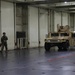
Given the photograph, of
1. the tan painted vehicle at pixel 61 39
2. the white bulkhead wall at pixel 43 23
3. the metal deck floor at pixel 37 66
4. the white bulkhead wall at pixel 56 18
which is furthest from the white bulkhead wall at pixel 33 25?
the metal deck floor at pixel 37 66

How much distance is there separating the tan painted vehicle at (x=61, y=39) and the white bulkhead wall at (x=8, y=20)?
13.9 feet

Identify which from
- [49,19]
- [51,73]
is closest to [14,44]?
[49,19]

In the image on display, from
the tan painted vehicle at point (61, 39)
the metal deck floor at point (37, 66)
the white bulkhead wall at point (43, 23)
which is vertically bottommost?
the metal deck floor at point (37, 66)

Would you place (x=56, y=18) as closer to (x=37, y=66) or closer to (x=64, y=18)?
(x=64, y=18)

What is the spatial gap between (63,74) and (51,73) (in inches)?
22.4

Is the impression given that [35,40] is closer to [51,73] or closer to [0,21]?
[0,21]

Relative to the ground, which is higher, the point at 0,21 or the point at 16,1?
the point at 16,1

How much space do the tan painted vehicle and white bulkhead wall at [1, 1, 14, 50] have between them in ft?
13.9

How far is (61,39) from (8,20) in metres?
6.35

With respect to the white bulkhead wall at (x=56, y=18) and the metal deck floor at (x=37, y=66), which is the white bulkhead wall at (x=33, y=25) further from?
the metal deck floor at (x=37, y=66)

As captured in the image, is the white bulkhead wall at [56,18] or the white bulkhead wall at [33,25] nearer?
the white bulkhead wall at [33,25]

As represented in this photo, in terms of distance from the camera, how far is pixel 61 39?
27.2 metres

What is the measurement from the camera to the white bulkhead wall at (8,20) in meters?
27.9

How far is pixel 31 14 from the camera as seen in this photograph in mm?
34125
